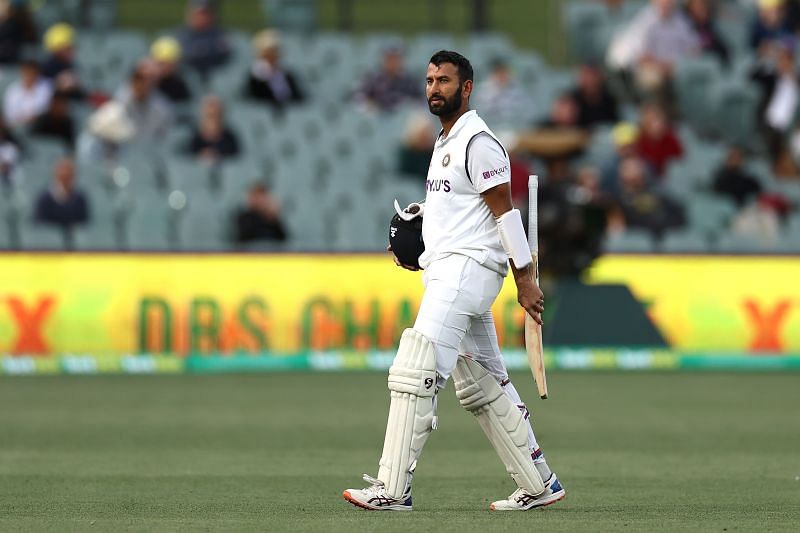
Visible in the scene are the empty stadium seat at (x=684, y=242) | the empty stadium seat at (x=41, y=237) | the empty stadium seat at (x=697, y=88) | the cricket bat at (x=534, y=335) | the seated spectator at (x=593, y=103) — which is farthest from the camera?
the empty stadium seat at (x=697, y=88)

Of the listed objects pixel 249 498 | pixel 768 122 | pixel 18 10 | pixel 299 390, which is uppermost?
pixel 18 10

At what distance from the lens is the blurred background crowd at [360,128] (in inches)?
687

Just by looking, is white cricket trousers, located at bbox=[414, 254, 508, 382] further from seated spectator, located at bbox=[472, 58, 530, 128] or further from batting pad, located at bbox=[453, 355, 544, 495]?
seated spectator, located at bbox=[472, 58, 530, 128]

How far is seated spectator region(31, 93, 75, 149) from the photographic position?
18.8m

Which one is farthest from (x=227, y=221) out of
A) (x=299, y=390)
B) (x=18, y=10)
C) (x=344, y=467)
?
(x=344, y=467)

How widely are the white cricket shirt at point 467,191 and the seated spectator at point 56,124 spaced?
484 inches

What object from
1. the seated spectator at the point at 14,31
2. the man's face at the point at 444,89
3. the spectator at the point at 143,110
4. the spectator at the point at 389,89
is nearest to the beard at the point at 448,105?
the man's face at the point at 444,89

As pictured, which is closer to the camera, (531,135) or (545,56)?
(531,135)

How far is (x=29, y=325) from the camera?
641 inches

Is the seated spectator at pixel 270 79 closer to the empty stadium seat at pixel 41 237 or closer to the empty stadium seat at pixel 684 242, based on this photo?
the empty stadium seat at pixel 41 237

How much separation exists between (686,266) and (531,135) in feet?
9.62

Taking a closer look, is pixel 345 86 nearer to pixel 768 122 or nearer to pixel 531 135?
pixel 531 135

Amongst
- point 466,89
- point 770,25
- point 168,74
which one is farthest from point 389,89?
point 466,89

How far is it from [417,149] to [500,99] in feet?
5.25
